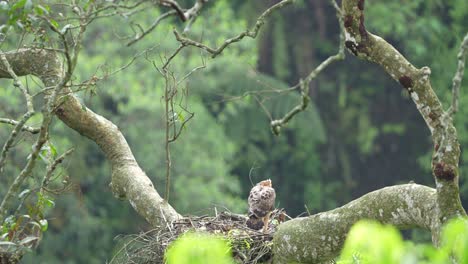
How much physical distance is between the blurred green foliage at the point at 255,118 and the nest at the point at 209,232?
9.80 meters

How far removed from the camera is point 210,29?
23.4 m

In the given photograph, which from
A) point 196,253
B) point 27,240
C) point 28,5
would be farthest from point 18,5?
point 196,253

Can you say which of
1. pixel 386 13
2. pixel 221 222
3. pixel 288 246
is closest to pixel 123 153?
pixel 221 222

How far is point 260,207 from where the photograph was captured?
24.9 feet

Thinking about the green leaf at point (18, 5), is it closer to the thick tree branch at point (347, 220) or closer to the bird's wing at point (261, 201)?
the thick tree branch at point (347, 220)

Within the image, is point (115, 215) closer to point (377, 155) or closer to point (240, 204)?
point (240, 204)

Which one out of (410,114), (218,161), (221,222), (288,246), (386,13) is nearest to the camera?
(288,246)

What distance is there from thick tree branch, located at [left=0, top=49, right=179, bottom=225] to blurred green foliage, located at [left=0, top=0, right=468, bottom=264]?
30.6 ft

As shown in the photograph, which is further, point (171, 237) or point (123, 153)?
point (123, 153)

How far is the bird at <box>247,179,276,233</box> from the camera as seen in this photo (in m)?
7.30

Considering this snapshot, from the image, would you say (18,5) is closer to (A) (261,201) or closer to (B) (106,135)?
(B) (106,135)

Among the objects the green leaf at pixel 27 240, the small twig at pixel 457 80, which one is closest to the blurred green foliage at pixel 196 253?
the small twig at pixel 457 80

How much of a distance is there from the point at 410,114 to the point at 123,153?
21706 millimetres

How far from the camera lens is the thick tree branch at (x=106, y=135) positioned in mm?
6910
